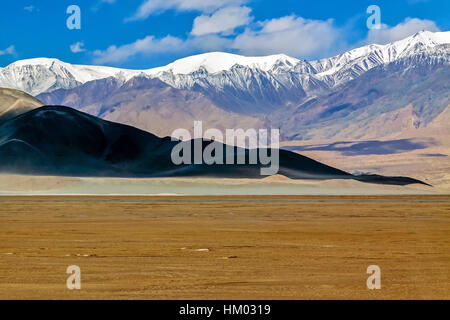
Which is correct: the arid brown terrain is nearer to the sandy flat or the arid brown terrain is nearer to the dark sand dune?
the sandy flat

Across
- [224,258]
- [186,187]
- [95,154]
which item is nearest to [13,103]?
[95,154]

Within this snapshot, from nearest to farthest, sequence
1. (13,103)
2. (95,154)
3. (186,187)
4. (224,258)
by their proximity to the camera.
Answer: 1. (224,258)
2. (186,187)
3. (95,154)
4. (13,103)

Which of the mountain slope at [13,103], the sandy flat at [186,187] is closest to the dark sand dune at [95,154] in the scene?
the mountain slope at [13,103]

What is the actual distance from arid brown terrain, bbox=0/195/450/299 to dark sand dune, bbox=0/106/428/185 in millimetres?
95783

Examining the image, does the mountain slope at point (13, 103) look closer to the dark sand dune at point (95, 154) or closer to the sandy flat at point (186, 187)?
the dark sand dune at point (95, 154)

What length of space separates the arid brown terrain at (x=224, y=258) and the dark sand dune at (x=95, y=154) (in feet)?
314

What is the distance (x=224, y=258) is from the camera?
26.6 metres

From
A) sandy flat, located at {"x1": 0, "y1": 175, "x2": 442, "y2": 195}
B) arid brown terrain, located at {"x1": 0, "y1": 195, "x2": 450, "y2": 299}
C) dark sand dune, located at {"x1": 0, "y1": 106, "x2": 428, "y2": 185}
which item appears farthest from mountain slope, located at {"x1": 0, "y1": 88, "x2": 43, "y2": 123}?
arid brown terrain, located at {"x1": 0, "y1": 195, "x2": 450, "y2": 299}

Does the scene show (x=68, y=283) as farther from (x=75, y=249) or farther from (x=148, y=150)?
(x=148, y=150)

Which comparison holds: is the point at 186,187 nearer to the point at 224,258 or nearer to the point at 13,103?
the point at 13,103

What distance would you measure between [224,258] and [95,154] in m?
134

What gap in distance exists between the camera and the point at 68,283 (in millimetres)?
20359
